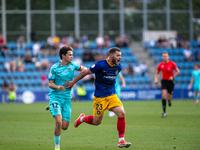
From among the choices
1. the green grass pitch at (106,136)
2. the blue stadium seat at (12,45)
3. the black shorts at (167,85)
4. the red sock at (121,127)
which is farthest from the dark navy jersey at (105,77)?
the blue stadium seat at (12,45)

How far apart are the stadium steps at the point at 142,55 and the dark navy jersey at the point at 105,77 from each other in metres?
24.0

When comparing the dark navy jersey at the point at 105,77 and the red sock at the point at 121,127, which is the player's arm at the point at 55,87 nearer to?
the dark navy jersey at the point at 105,77

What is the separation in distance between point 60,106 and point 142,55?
86.5 ft

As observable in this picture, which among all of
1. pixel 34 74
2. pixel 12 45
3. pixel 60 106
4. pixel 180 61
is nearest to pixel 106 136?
pixel 60 106

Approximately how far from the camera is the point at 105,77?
8.25 meters

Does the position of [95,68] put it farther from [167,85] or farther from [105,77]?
[167,85]

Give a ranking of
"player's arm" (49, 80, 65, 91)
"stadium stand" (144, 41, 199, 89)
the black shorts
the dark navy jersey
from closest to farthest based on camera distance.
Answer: "player's arm" (49, 80, 65, 91) → the dark navy jersey → the black shorts → "stadium stand" (144, 41, 199, 89)

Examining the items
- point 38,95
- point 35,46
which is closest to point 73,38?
point 35,46

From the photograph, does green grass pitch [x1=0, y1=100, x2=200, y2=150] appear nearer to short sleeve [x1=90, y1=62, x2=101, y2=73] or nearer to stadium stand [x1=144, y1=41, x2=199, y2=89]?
short sleeve [x1=90, y1=62, x2=101, y2=73]

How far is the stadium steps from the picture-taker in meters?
32.5

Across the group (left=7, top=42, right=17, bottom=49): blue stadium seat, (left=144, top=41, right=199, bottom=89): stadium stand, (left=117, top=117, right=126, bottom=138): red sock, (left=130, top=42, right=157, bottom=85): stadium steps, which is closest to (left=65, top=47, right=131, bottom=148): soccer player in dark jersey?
(left=117, top=117, right=126, bottom=138): red sock

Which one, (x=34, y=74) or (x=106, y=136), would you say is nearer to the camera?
(x=106, y=136)

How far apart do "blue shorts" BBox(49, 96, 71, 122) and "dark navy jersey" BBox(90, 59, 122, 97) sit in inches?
33.9

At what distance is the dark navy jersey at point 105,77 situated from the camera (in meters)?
8.21
